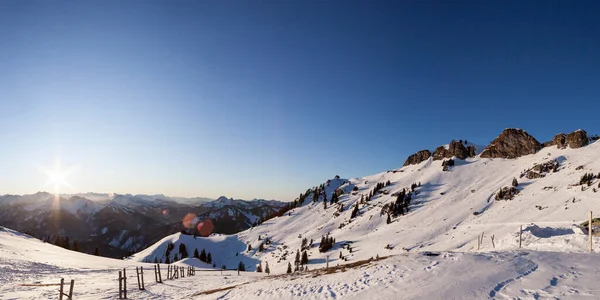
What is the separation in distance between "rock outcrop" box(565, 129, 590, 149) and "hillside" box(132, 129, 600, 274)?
14.1 ft

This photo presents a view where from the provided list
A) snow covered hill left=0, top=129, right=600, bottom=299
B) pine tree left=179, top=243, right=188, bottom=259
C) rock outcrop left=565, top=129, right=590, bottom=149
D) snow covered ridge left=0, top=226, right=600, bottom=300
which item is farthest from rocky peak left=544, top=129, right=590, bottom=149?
pine tree left=179, top=243, right=188, bottom=259

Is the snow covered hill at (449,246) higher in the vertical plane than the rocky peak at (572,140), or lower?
lower

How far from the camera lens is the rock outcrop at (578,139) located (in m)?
158

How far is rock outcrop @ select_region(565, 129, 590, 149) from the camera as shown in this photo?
157875 millimetres

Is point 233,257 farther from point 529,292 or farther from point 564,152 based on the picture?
point 564,152

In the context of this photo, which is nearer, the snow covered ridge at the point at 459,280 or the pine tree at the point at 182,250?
the snow covered ridge at the point at 459,280

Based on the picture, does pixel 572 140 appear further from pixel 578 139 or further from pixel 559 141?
pixel 559 141

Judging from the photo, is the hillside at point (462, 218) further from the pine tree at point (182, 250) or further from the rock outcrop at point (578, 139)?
the pine tree at point (182, 250)

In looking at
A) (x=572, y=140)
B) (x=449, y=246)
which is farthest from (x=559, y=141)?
(x=449, y=246)

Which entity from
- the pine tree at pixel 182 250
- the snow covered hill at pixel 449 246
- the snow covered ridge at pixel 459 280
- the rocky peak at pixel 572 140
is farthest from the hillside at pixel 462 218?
the snow covered ridge at pixel 459 280

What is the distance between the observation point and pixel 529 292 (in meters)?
11.4

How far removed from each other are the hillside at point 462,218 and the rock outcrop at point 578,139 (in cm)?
430

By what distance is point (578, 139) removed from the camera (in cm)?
15925

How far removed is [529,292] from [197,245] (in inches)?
8311
